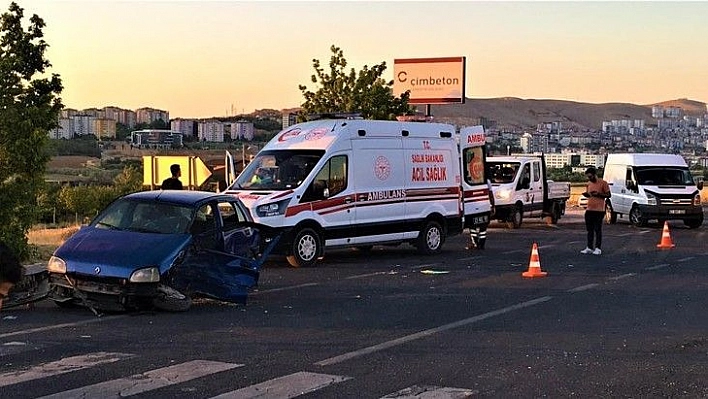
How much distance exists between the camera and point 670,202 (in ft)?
100

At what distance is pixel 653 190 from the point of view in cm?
3072

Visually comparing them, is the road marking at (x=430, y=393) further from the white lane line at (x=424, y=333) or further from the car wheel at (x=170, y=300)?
the car wheel at (x=170, y=300)

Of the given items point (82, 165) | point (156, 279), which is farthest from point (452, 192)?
point (82, 165)

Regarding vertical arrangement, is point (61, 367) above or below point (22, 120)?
below

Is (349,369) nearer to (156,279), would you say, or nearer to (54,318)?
(156,279)

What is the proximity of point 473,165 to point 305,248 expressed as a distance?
673cm

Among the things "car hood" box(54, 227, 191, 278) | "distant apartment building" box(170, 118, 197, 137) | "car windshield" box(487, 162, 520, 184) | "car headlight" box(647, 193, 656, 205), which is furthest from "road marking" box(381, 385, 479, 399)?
"distant apartment building" box(170, 118, 197, 137)

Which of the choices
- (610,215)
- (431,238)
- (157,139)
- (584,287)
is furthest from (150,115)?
(584,287)

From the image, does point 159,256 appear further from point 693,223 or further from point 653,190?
point 693,223

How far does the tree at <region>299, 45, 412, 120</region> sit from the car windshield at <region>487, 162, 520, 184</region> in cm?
469

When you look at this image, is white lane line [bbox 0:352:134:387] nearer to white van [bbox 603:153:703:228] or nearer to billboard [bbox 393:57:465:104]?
white van [bbox 603:153:703:228]

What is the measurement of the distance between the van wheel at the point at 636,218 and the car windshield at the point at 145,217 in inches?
840

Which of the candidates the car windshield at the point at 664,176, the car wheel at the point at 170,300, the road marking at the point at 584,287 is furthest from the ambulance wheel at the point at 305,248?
the car windshield at the point at 664,176

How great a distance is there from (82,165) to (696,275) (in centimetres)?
5349
